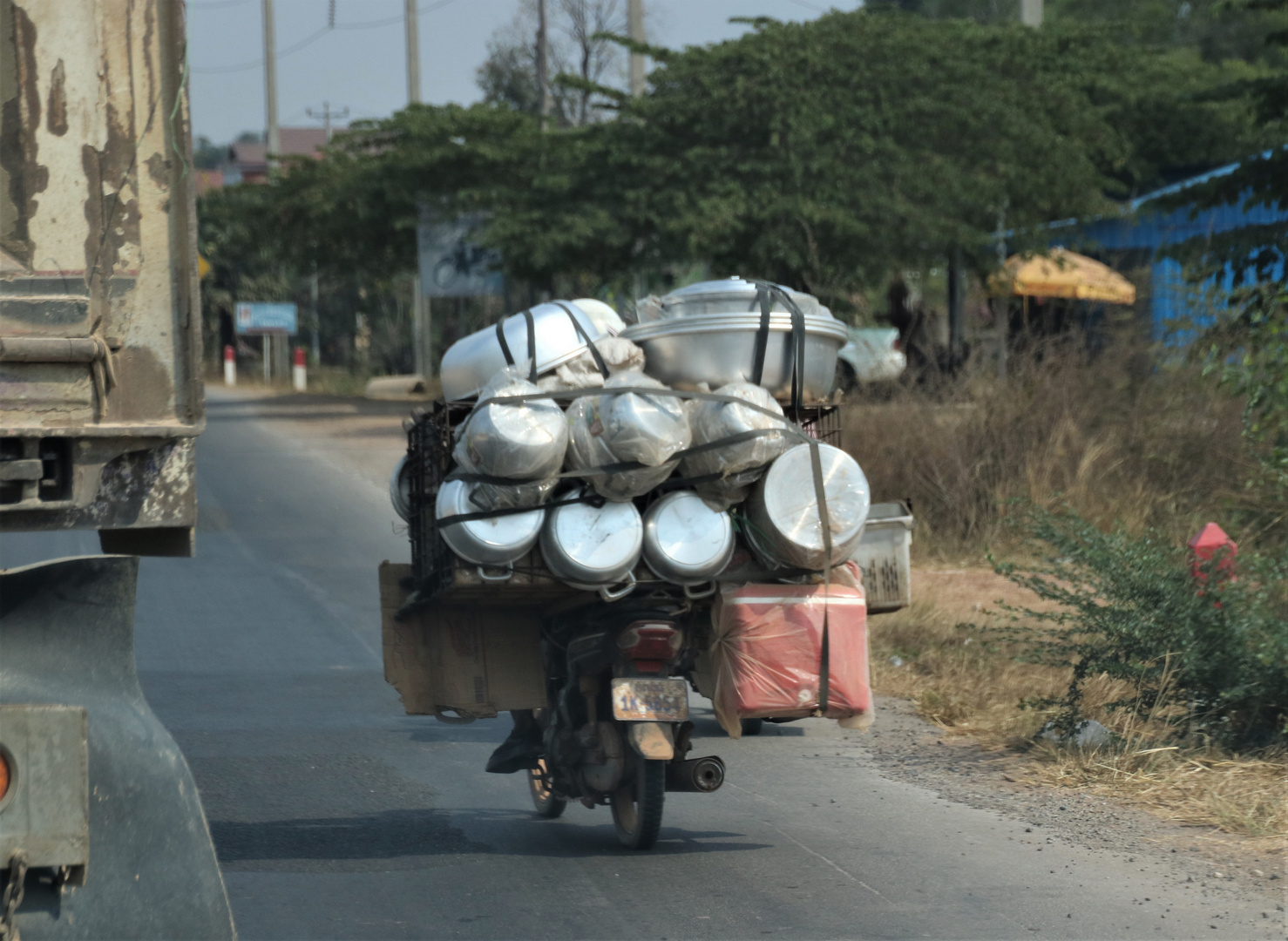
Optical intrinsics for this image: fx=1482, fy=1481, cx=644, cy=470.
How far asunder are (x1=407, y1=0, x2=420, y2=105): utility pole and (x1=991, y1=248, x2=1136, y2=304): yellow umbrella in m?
15.9

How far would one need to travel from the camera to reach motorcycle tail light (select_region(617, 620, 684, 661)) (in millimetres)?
4711

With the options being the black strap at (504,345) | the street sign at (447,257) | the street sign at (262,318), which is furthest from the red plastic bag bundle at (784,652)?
the street sign at (262,318)

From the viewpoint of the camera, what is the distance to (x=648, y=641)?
15.5 ft

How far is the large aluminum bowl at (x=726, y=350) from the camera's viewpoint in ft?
16.0

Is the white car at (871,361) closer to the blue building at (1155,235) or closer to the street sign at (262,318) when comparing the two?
the blue building at (1155,235)

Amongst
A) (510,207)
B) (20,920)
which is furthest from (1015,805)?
(510,207)

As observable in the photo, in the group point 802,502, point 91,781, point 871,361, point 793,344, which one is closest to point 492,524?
point 802,502

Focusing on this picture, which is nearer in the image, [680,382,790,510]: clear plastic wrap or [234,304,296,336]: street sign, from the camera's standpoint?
[680,382,790,510]: clear plastic wrap

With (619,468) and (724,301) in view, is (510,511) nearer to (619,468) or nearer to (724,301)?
(619,468)

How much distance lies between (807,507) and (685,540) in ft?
1.29

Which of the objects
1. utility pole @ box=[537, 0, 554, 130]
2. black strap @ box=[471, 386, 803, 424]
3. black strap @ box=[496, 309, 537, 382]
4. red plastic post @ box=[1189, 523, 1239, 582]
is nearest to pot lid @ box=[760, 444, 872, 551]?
black strap @ box=[471, 386, 803, 424]

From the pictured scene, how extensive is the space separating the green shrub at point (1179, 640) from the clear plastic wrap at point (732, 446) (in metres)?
2.51

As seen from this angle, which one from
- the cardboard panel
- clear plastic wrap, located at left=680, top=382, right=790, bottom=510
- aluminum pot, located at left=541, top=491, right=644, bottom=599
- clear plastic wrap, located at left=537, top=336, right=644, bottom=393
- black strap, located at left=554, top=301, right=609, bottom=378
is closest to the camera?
aluminum pot, located at left=541, top=491, right=644, bottom=599

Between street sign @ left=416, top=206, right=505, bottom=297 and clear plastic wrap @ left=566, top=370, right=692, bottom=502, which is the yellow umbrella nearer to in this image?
street sign @ left=416, top=206, right=505, bottom=297
